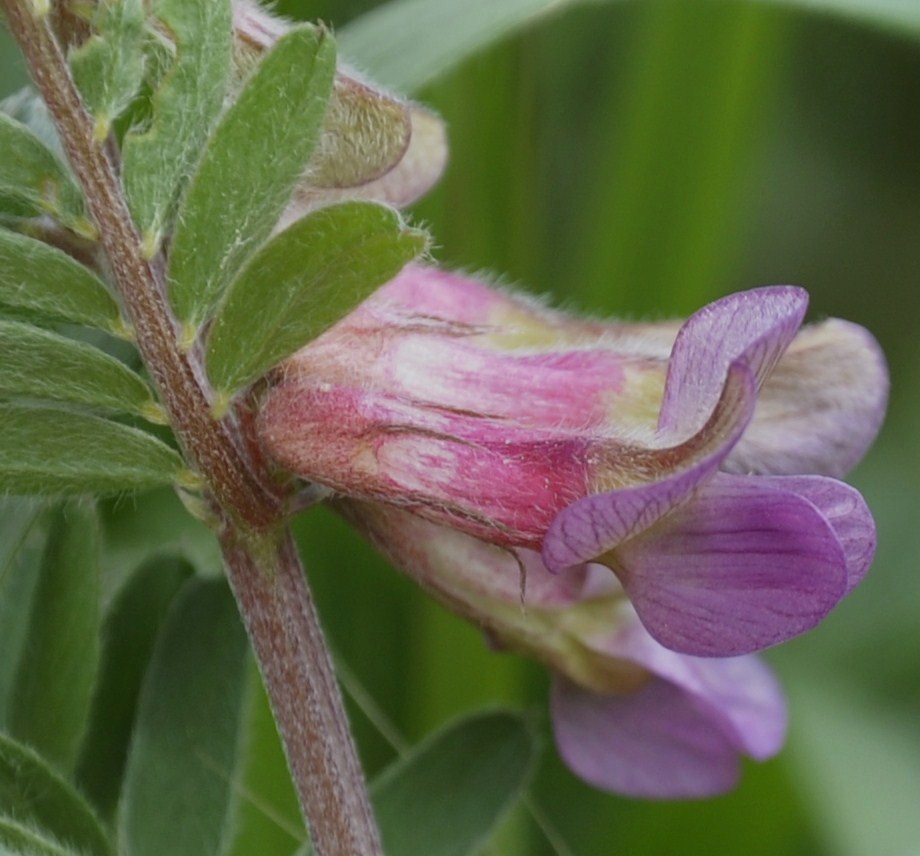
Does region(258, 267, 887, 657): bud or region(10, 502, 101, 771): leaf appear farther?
region(10, 502, 101, 771): leaf

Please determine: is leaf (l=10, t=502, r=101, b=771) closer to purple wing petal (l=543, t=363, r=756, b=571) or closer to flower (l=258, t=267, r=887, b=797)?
flower (l=258, t=267, r=887, b=797)

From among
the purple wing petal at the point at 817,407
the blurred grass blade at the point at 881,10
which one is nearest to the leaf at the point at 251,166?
the purple wing petal at the point at 817,407

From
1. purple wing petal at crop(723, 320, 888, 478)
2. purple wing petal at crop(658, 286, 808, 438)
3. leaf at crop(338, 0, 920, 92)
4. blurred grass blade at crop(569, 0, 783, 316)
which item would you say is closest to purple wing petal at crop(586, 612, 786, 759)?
purple wing petal at crop(723, 320, 888, 478)

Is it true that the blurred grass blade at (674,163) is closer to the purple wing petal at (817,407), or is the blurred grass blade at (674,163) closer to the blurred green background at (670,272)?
the blurred green background at (670,272)

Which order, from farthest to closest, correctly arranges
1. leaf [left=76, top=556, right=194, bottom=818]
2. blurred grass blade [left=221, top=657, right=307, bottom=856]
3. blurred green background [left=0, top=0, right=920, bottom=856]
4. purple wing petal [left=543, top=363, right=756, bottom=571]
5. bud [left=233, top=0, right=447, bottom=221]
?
1. blurred green background [left=0, top=0, right=920, bottom=856]
2. blurred grass blade [left=221, top=657, right=307, bottom=856]
3. leaf [left=76, top=556, right=194, bottom=818]
4. bud [left=233, top=0, right=447, bottom=221]
5. purple wing petal [left=543, top=363, right=756, bottom=571]

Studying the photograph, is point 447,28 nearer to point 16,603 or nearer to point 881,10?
point 881,10

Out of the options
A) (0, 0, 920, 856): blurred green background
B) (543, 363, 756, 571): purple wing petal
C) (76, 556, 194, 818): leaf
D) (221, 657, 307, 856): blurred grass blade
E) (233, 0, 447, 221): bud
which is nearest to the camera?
(543, 363, 756, 571): purple wing petal

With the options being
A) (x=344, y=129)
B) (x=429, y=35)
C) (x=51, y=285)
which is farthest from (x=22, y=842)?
(x=429, y=35)
